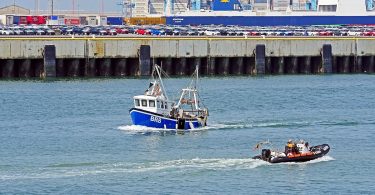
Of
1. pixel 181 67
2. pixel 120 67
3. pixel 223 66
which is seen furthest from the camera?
pixel 223 66

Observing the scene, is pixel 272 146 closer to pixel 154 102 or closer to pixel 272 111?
pixel 154 102

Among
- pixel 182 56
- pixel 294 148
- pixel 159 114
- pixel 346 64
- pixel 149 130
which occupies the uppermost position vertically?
pixel 182 56

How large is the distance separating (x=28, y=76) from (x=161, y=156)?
4789 centimetres

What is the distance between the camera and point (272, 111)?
287 feet

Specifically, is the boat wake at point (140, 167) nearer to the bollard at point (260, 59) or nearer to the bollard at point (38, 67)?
the bollard at point (38, 67)

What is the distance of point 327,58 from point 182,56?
1522 centimetres

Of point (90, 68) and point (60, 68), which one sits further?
point (90, 68)

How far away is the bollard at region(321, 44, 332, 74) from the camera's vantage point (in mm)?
121250

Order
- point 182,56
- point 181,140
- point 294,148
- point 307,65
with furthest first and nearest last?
point 307,65
point 182,56
point 181,140
point 294,148

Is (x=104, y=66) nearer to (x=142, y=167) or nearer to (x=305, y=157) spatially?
(x=305, y=157)

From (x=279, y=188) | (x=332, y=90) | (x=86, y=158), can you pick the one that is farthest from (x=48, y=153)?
(x=332, y=90)

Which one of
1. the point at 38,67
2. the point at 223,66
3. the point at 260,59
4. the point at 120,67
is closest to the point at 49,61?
the point at 38,67

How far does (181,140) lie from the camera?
71.6m

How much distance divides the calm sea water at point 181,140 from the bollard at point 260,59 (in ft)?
34.8
